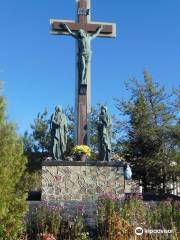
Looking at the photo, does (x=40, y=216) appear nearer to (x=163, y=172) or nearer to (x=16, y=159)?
(x=16, y=159)

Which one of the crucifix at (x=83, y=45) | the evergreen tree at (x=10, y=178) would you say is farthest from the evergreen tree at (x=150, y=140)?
the evergreen tree at (x=10, y=178)

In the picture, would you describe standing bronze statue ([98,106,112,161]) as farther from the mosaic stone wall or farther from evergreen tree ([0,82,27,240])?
evergreen tree ([0,82,27,240])

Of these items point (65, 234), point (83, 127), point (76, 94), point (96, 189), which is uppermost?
point (76, 94)

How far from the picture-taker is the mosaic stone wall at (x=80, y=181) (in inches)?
589

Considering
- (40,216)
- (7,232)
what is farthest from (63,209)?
(7,232)

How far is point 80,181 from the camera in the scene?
15.1 m

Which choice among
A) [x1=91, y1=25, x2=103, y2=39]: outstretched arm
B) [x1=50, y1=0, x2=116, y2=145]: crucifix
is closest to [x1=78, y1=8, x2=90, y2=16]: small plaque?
[x1=50, y1=0, x2=116, y2=145]: crucifix

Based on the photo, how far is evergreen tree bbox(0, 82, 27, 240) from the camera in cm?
778

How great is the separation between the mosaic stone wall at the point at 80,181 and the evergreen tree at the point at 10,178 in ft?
21.8

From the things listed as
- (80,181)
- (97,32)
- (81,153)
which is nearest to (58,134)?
(81,153)

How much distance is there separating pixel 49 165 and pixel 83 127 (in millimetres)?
2751

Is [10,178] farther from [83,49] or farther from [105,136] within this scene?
[83,49]

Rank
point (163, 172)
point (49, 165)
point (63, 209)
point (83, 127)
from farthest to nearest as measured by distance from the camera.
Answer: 1. point (163, 172)
2. point (83, 127)
3. point (49, 165)
4. point (63, 209)

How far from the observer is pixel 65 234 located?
9531mm
